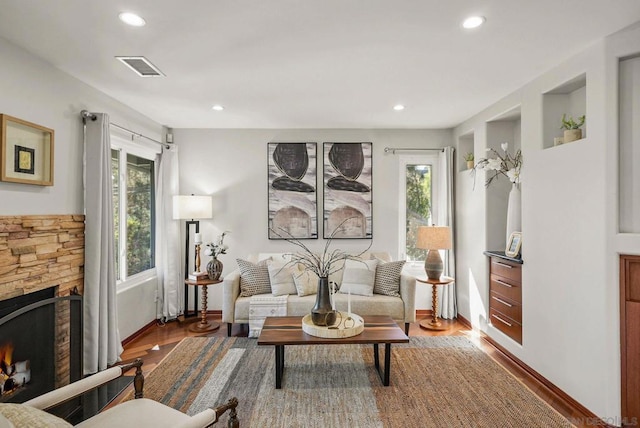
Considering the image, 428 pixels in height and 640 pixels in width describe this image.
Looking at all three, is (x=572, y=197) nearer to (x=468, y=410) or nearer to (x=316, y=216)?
(x=468, y=410)

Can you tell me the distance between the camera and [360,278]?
13.5 ft

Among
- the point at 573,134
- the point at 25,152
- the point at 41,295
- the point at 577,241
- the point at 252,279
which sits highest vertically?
the point at 573,134

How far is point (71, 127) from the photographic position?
2.99 meters

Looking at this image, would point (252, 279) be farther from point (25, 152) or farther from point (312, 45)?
point (312, 45)

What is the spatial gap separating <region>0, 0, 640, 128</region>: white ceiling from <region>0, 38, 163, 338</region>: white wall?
121 millimetres

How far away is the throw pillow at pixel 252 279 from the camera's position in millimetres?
4098

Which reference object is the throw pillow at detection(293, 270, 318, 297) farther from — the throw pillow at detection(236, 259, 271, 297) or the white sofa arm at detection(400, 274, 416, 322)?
the white sofa arm at detection(400, 274, 416, 322)

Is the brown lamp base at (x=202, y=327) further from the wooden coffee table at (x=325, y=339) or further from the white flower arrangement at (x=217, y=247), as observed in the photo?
the wooden coffee table at (x=325, y=339)

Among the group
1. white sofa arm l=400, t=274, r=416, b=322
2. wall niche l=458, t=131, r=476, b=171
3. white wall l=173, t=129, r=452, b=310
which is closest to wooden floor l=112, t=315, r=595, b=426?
white sofa arm l=400, t=274, r=416, b=322

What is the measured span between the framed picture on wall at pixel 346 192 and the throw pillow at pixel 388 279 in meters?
0.81

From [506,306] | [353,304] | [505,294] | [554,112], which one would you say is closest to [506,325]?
[506,306]

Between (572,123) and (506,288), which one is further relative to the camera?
(506,288)

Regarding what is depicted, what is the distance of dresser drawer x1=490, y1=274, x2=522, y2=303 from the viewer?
11.0ft

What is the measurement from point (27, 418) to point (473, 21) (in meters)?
2.83
